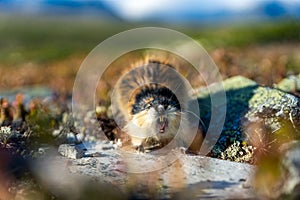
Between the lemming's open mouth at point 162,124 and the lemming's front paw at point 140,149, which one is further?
the lemming's front paw at point 140,149

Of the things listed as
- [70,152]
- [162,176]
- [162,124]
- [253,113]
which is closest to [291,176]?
[162,176]

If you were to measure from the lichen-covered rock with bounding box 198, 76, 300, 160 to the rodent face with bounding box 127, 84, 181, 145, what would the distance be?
568mm

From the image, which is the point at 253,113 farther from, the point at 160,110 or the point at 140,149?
the point at 140,149

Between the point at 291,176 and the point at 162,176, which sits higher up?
the point at 291,176

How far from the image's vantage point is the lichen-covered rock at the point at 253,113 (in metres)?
6.32

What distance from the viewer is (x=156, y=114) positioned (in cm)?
606

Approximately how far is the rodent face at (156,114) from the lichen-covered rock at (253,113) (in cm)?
57

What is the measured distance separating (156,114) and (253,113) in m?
1.54

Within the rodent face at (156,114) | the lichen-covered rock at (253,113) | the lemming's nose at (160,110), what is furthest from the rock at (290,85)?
the lemming's nose at (160,110)

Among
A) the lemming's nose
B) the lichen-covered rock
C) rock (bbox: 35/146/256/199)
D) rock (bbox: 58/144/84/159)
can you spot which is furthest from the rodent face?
rock (bbox: 58/144/84/159)

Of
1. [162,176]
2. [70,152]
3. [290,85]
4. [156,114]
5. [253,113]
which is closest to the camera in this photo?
[162,176]

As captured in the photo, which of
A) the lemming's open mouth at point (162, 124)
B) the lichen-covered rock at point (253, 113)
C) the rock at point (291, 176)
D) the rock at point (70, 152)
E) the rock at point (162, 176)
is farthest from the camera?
the lichen-covered rock at point (253, 113)

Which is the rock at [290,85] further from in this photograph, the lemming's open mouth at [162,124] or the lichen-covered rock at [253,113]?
the lemming's open mouth at [162,124]

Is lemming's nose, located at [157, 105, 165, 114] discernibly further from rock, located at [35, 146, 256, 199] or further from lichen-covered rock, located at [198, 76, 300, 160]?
lichen-covered rock, located at [198, 76, 300, 160]
